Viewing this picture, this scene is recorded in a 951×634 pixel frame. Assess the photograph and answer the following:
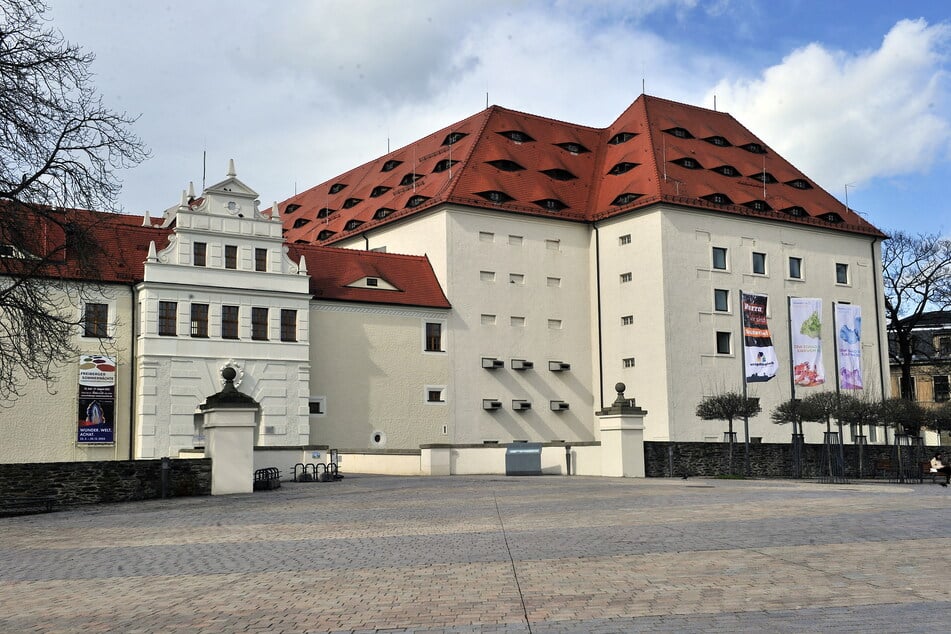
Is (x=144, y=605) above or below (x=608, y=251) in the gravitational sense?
below

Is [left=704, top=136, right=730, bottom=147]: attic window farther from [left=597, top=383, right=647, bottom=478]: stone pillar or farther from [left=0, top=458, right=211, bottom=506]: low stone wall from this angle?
[left=0, top=458, right=211, bottom=506]: low stone wall

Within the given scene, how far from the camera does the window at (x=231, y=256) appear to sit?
4428 cm

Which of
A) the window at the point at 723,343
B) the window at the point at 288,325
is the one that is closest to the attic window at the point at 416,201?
the window at the point at 288,325

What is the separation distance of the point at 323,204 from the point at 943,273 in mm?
37347

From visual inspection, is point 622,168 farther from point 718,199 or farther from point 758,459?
point 758,459

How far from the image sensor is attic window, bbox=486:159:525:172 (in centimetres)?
5469

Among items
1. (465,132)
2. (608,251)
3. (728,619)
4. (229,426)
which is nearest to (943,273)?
(608,251)

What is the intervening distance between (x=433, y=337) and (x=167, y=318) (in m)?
12.6

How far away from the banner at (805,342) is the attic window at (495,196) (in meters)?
15.7

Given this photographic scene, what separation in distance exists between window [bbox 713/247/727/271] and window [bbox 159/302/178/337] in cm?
2592

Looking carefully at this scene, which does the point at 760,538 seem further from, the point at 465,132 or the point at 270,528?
the point at 465,132

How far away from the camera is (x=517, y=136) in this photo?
58156 mm

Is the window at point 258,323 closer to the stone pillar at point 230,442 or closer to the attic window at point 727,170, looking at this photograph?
the stone pillar at point 230,442

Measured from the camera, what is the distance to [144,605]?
10000mm
